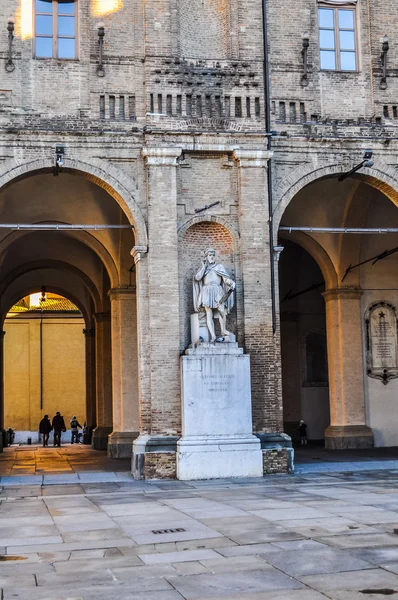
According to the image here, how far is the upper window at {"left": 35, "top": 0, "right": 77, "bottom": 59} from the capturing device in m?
18.5

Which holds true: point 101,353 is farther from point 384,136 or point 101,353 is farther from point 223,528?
point 223,528

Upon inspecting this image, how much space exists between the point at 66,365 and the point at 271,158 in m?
29.3

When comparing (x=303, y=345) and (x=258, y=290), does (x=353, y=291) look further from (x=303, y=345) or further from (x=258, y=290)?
(x=258, y=290)

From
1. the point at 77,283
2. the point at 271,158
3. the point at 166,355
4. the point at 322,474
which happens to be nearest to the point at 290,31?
the point at 271,158

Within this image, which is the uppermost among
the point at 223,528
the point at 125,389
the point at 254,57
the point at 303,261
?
the point at 254,57

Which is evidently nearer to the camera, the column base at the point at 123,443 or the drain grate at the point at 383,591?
the drain grate at the point at 383,591

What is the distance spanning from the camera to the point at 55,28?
1853 cm

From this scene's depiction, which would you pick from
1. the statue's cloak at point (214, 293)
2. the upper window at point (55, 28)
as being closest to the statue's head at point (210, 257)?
the statue's cloak at point (214, 293)

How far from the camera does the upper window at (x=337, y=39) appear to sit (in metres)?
19.5

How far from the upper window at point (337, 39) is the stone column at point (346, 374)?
6692 mm

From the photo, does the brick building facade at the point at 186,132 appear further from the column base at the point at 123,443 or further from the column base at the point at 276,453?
the column base at the point at 123,443

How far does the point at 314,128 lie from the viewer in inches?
742

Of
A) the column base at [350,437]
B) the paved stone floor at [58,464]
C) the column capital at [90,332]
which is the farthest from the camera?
the column capital at [90,332]

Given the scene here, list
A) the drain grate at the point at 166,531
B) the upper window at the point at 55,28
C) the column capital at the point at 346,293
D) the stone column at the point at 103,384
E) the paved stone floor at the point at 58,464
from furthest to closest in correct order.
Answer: the stone column at the point at 103,384
the column capital at the point at 346,293
the paved stone floor at the point at 58,464
the upper window at the point at 55,28
the drain grate at the point at 166,531
